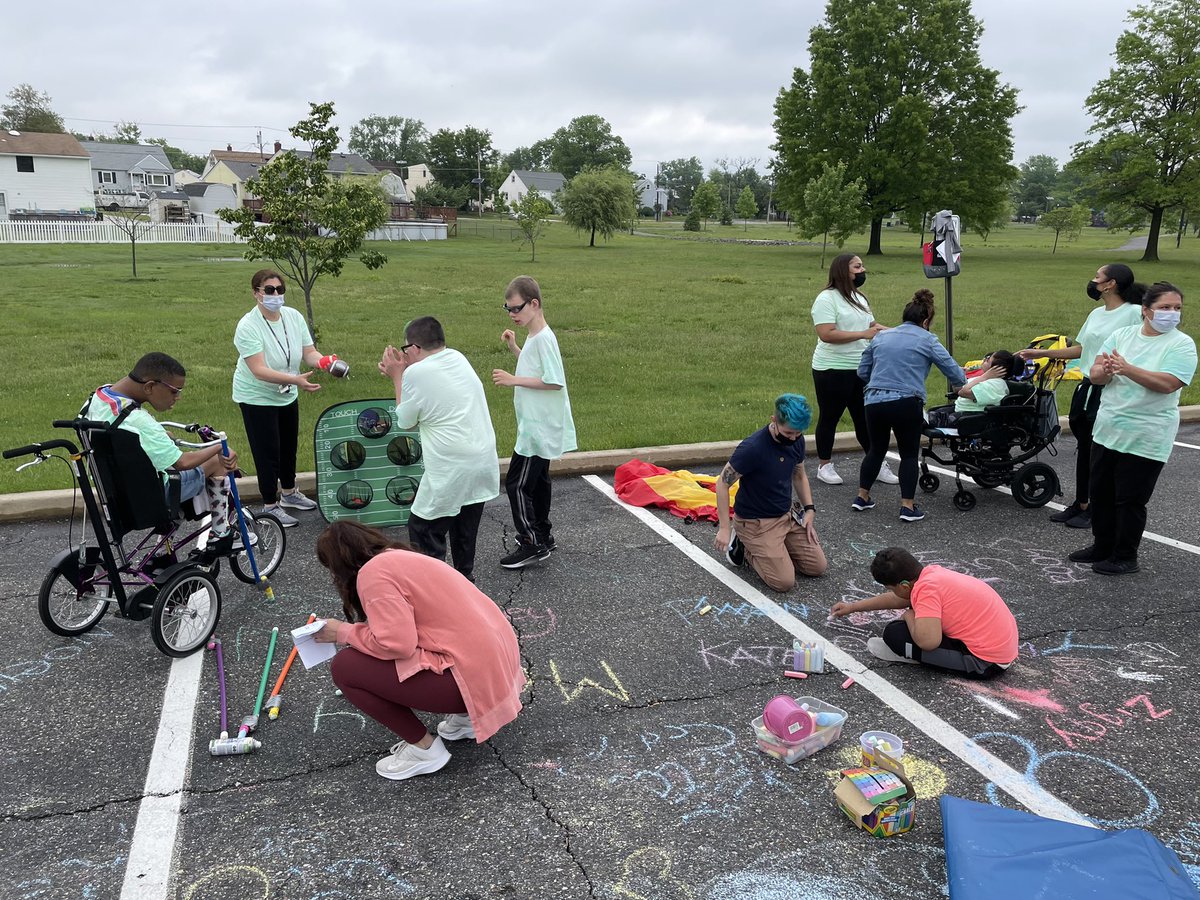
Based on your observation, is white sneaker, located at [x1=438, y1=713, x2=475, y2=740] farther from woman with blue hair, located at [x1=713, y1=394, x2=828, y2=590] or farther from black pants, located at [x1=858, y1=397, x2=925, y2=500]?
black pants, located at [x1=858, y1=397, x2=925, y2=500]

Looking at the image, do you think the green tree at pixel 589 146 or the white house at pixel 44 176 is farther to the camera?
the green tree at pixel 589 146

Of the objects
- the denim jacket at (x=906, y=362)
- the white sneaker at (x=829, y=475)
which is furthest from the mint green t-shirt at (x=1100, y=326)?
the white sneaker at (x=829, y=475)

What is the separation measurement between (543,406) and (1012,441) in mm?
4134

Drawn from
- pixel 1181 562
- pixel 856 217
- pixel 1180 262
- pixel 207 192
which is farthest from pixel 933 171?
pixel 207 192

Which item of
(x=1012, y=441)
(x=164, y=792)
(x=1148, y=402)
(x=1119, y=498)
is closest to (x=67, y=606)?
(x=164, y=792)

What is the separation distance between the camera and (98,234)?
130ft

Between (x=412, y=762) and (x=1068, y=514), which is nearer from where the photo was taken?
(x=412, y=762)

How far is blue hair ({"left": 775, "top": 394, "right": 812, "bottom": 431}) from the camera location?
4891 millimetres

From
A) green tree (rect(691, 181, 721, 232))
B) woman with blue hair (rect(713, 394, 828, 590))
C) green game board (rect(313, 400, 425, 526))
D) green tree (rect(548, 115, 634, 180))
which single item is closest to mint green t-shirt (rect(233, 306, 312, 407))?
green game board (rect(313, 400, 425, 526))

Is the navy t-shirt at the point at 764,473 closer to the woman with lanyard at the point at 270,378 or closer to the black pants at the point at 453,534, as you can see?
the black pants at the point at 453,534

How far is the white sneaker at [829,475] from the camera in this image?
24.2ft

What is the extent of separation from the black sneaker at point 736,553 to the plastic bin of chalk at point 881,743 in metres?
2.07

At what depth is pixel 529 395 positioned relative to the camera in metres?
5.35

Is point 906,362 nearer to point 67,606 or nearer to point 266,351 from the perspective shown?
point 266,351
